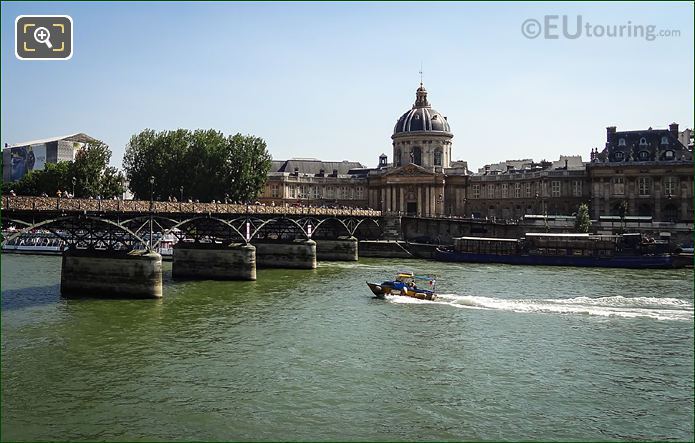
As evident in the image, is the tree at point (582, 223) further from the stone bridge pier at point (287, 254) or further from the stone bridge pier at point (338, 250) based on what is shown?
the stone bridge pier at point (287, 254)

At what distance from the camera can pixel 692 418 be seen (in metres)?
18.9

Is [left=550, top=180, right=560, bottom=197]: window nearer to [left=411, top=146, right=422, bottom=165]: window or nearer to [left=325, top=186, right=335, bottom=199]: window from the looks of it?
[left=411, top=146, right=422, bottom=165]: window

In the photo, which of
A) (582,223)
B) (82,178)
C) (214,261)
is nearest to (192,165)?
(82,178)

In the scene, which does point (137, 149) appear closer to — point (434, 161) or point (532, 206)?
point (434, 161)

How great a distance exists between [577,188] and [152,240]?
75666 millimetres

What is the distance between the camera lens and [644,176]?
9181 centimetres

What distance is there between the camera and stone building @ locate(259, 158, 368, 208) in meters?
123

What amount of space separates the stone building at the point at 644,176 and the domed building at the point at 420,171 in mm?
28283

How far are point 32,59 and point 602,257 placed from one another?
211 feet

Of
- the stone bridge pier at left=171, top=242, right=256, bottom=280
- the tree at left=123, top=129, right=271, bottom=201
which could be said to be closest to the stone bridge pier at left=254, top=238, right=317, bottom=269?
the stone bridge pier at left=171, top=242, right=256, bottom=280

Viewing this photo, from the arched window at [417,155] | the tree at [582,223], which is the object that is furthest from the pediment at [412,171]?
the tree at [582,223]

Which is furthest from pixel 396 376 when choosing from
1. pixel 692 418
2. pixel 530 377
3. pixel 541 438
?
pixel 692 418

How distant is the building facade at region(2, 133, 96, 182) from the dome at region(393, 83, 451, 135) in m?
71.9

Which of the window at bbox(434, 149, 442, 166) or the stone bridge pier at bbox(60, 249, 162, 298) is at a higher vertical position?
the window at bbox(434, 149, 442, 166)
